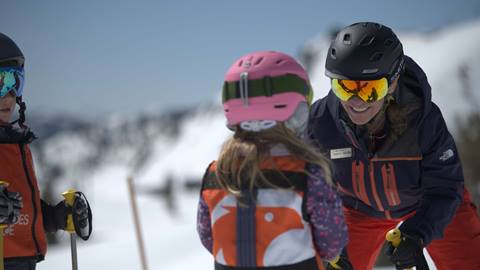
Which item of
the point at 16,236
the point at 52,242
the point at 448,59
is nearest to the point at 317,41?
the point at 448,59

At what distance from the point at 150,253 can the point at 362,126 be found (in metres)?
7.43

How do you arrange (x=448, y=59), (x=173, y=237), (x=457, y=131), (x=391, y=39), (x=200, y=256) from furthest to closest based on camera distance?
(x=448, y=59) → (x=457, y=131) → (x=173, y=237) → (x=200, y=256) → (x=391, y=39)

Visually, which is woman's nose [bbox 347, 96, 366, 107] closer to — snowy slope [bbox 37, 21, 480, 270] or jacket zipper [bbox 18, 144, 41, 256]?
snowy slope [bbox 37, 21, 480, 270]

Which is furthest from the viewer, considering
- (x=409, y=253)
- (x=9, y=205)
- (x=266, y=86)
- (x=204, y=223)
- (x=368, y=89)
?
(x=368, y=89)

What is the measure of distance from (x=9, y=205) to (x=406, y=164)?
2833mm

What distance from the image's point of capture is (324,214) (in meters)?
2.40

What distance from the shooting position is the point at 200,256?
9.08 metres

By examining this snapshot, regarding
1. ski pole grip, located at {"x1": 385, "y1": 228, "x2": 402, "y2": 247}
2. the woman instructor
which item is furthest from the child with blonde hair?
the woman instructor

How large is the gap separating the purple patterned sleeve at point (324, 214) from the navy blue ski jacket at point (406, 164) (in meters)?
0.98

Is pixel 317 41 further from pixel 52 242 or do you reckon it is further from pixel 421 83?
pixel 421 83

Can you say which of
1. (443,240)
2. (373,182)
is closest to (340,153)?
(373,182)

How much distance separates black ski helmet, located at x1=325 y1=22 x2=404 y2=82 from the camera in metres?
3.28

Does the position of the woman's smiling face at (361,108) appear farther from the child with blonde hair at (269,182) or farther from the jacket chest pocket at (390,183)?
the child with blonde hair at (269,182)

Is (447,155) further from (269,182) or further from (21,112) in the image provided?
(21,112)
